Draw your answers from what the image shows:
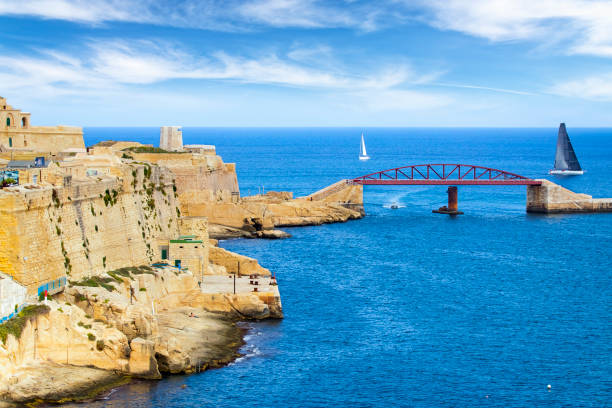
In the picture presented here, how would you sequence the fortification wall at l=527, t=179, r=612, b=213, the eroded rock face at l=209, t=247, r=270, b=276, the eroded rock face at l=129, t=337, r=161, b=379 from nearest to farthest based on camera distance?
the eroded rock face at l=129, t=337, r=161, b=379 < the eroded rock face at l=209, t=247, r=270, b=276 < the fortification wall at l=527, t=179, r=612, b=213

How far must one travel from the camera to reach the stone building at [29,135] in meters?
59.5

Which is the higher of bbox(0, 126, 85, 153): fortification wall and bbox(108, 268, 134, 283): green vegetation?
bbox(0, 126, 85, 153): fortification wall

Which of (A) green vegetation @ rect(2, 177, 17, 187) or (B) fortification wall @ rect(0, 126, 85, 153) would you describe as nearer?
(A) green vegetation @ rect(2, 177, 17, 187)

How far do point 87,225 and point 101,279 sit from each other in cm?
278

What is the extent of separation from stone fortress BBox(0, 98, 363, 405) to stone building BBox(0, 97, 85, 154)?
9 centimetres

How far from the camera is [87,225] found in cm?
4094

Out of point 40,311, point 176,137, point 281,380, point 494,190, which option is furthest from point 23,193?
point 494,190

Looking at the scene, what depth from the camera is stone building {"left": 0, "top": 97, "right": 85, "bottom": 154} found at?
59.5m

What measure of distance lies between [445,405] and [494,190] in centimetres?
9369

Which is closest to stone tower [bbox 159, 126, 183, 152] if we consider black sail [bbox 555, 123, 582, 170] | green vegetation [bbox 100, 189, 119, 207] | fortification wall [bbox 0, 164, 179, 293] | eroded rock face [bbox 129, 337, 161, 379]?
fortification wall [bbox 0, 164, 179, 293]

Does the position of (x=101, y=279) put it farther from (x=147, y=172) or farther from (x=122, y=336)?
(x=147, y=172)

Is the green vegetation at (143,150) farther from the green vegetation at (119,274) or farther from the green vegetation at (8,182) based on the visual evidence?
the green vegetation at (8,182)

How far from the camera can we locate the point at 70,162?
156 ft

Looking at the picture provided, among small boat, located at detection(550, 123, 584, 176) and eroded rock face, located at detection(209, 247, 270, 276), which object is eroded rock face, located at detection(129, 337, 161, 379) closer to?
eroded rock face, located at detection(209, 247, 270, 276)
